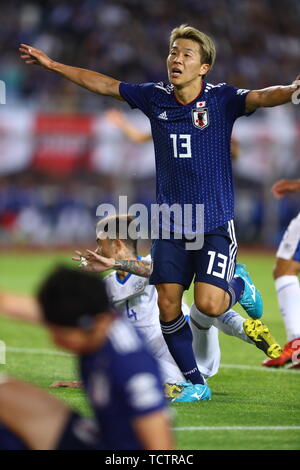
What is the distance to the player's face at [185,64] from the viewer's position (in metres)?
6.48

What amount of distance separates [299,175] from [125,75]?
541cm

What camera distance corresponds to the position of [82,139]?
22.2 meters

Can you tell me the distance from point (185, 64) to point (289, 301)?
286 centimetres

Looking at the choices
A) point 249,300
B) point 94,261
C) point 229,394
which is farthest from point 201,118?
point 229,394

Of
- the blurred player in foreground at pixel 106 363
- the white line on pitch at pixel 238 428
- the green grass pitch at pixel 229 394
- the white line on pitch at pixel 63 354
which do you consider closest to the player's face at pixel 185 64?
the green grass pitch at pixel 229 394

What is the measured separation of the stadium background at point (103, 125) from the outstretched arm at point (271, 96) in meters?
8.39

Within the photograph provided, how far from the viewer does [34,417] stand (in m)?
3.76

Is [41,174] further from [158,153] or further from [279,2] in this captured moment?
[158,153]

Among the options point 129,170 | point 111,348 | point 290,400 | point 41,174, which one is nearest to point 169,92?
point 290,400

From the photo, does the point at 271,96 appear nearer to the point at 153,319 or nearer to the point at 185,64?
the point at 185,64

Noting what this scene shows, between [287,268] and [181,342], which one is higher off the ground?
[287,268]

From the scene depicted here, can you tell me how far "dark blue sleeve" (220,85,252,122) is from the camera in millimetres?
6434

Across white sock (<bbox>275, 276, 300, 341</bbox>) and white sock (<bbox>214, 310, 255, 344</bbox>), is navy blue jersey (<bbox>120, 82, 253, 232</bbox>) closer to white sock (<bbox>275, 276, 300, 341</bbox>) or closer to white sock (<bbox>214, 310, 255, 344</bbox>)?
white sock (<bbox>214, 310, 255, 344</bbox>)
